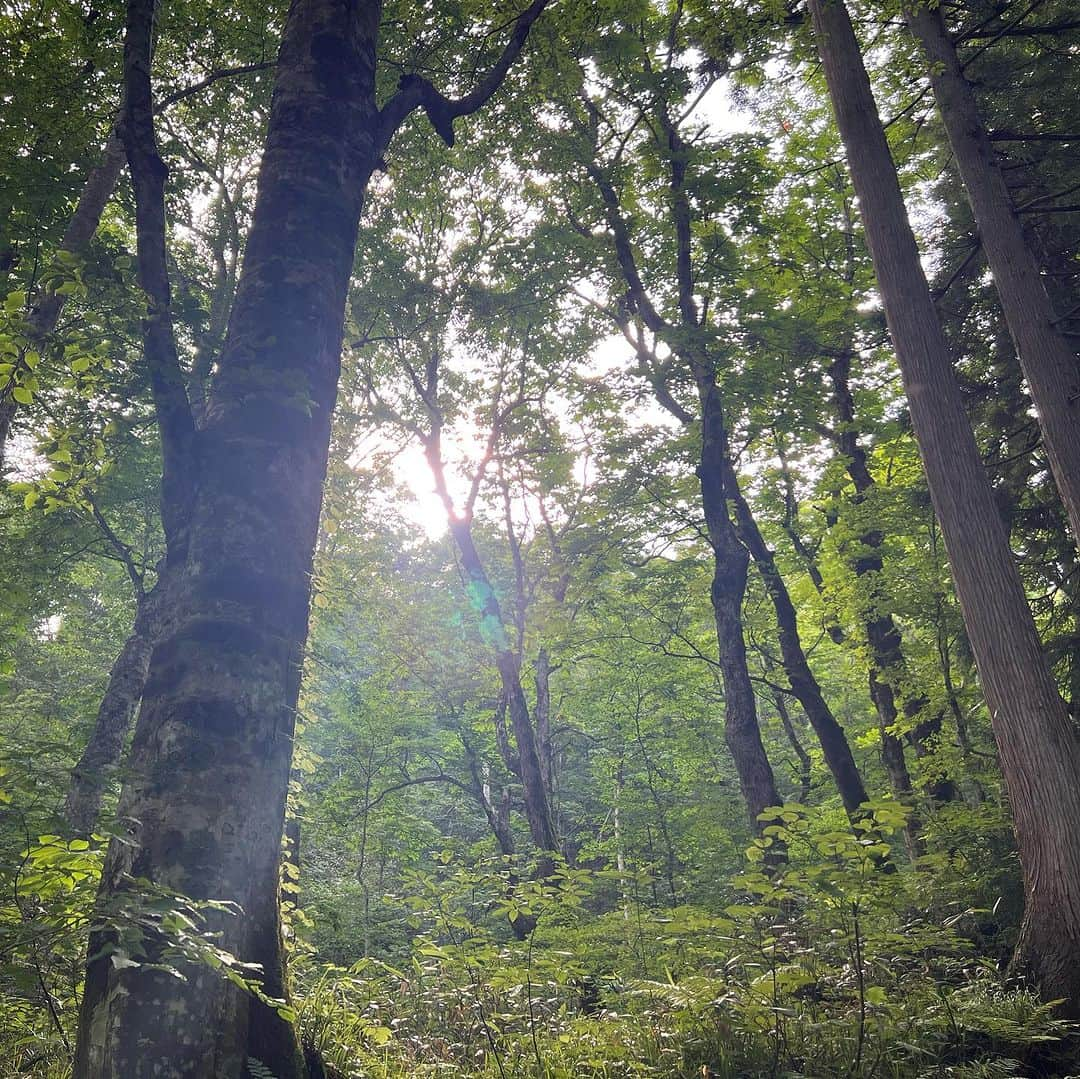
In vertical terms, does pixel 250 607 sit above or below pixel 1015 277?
below

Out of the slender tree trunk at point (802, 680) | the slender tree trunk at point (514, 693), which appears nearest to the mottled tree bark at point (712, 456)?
the slender tree trunk at point (802, 680)

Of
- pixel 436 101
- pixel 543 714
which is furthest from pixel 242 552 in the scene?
pixel 543 714

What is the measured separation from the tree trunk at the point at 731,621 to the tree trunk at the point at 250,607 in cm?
756

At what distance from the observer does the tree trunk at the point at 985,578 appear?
533 centimetres

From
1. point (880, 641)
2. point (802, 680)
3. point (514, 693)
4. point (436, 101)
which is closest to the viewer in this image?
point (436, 101)

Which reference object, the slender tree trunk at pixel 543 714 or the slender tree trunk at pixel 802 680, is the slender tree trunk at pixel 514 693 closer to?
the slender tree trunk at pixel 543 714

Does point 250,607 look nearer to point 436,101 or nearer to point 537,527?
point 436,101

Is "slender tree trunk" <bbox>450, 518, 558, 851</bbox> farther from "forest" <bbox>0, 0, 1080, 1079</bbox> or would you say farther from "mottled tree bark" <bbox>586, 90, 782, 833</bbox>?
"mottled tree bark" <bbox>586, 90, 782, 833</bbox>

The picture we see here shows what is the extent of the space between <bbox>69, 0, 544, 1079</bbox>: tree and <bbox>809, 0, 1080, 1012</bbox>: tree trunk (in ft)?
17.8

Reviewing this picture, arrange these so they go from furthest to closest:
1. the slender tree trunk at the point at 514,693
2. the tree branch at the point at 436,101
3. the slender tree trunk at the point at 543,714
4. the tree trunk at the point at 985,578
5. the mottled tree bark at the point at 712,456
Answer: the slender tree trunk at the point at 543,714, the slender tree trunk at the point at 514,693, the mottled tree bark at the point at 712,456, the tree trunk at the point at 985,578, the tree branch at the point at 436,101

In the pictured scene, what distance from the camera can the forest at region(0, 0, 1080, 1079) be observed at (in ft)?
8.81

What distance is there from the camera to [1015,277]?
781 cm

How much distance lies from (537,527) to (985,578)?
12.1 meters

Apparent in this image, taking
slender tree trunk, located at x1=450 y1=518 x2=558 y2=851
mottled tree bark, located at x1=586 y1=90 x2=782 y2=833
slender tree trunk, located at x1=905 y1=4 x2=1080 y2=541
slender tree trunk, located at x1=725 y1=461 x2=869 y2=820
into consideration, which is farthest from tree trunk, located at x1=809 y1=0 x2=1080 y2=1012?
slender tree trunk, located at x1=450 y1=518 x2=558 y2=851
